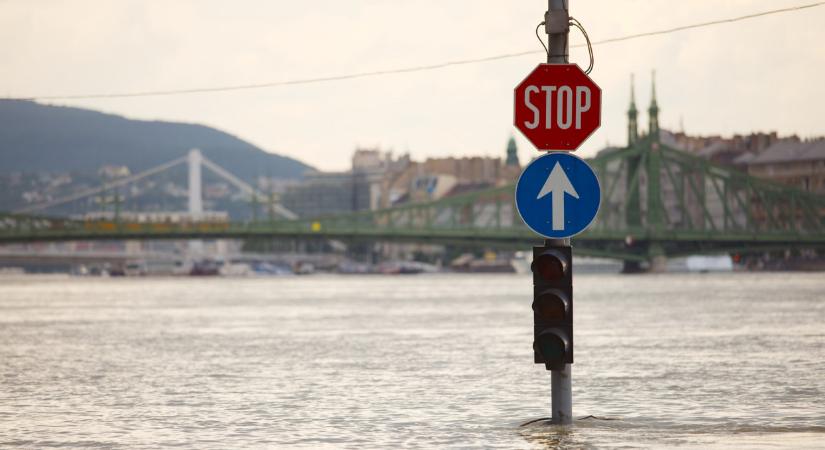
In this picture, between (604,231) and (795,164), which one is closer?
(604,231)

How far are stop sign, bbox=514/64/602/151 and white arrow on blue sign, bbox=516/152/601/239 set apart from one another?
19cm

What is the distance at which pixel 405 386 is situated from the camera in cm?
2295

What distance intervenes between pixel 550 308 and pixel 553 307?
0.03 meters

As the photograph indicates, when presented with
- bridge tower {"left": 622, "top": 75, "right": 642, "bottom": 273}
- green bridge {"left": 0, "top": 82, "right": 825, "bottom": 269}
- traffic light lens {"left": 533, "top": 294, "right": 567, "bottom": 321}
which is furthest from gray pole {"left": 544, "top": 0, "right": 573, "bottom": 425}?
bridge tower {"left": 622, "top": 75, "right": 642, "bottom": 273}

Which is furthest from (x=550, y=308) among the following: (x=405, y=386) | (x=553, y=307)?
(x=405, y=386)

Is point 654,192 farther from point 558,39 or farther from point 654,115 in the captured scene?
point 558,39

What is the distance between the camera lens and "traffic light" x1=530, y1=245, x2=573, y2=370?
1481 centimetres

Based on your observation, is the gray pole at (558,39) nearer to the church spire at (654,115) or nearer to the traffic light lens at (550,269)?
the traffic light lens at (550,269)

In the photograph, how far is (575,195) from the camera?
48.9 ft

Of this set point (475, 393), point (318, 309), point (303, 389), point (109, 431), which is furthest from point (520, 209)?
point (318, 309)

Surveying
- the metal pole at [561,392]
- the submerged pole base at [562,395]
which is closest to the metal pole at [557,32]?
the metal pole at [561,392]

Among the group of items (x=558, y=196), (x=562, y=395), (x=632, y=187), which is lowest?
(x=562, y=395)

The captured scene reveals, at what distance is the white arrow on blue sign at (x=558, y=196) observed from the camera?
48.8 ft

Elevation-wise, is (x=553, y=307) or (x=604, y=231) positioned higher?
(x=604, y=231)
